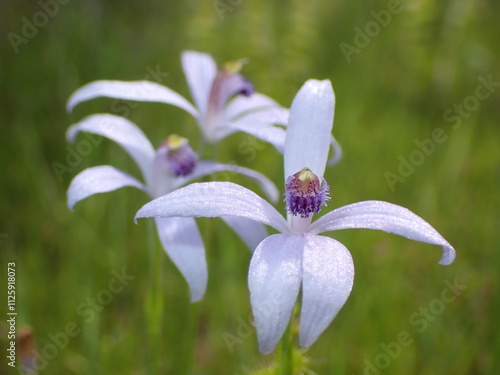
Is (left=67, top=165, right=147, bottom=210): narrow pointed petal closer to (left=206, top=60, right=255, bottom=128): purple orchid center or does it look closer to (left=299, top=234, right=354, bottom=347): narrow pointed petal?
(left=206, top=60, right=255, bottom=128): purple orchid center

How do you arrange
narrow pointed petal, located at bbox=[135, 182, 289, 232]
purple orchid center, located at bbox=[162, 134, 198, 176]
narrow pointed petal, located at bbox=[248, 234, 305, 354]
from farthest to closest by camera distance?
purple orchid center, located at bbox=[162, 134, 198, 176], narrow pointed petal, located at bbox=[135, 182, 289, 232], narrow pointed petal, located at bbox=[248, 234, 305, 354]

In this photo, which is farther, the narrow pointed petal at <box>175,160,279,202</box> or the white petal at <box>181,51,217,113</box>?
the white petal at <box>181,51,217,113</box>

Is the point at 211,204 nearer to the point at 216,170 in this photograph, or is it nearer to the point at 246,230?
the point at 246,230

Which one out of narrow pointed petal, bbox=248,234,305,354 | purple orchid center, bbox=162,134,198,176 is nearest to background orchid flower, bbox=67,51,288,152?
purple orchid center, bbox=162,134,198,176

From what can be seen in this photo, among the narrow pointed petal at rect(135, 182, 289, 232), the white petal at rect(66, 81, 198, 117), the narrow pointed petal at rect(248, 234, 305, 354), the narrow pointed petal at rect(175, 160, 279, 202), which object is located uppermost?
the white petal at rect(66, 81, 198, 117)

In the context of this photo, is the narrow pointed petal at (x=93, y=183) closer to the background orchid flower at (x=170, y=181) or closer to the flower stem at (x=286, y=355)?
the background orchid flower at (x=170, y=181)

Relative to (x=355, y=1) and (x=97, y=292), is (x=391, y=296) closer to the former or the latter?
(x=97, y=292)

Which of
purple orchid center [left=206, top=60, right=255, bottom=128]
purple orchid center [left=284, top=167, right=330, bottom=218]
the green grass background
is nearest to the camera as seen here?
purple orchid center [left=284, top=167, right=330, bottom=218]

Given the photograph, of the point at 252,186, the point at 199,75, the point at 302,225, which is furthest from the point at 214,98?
the point at 252,186
